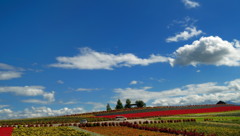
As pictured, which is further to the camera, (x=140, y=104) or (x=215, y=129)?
(x=140, y=104)

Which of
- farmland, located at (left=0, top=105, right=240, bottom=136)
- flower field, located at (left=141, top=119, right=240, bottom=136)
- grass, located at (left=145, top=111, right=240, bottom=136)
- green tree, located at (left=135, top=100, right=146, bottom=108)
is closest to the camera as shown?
flower field, located at (left=141, top=119, right=240, bottom=136)

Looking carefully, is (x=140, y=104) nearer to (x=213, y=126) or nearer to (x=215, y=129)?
(x=213, y=126)

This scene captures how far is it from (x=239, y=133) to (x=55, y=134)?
741 inches

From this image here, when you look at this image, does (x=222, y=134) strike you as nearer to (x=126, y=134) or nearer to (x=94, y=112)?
(x=126, y=134)

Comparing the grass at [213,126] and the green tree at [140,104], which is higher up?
the green tree at [140,104]

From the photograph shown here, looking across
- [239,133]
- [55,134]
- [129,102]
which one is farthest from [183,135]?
[129,102]

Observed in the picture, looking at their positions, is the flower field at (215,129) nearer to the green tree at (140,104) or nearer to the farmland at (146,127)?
the farmland at (146,127)

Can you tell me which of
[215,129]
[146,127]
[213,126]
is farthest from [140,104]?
[215,129]

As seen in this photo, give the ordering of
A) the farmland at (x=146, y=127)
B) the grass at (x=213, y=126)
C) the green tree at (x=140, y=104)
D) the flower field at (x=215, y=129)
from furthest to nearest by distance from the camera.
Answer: the green tree at (x=140, y=104) < the farmland at (x=146, y=127) < the grass at (x=213, y=126) < the flower field at (x=215, y=129)

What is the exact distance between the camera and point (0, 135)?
23.5 m

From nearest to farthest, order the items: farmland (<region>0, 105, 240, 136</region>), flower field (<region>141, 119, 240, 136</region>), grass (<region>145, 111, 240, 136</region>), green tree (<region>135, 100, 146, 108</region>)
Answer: flower field (<region>141, 119, 240, 136</region>), grass (<region>145, 111, 240, 136</region>), farmland (<region>0, 105, 240, 136</region>), green tree (<region>135, 100, 146, 108</region>)

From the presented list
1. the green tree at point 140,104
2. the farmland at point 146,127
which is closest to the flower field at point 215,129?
the farmland at point 146,127

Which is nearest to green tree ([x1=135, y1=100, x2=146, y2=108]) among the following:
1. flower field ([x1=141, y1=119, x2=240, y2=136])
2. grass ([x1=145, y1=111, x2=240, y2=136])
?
grass ([x1=145, y1=111, x2=240, y2=136])

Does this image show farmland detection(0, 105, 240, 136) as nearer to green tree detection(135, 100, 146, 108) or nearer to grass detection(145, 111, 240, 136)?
grass detection(145, 111, 240, 136)
